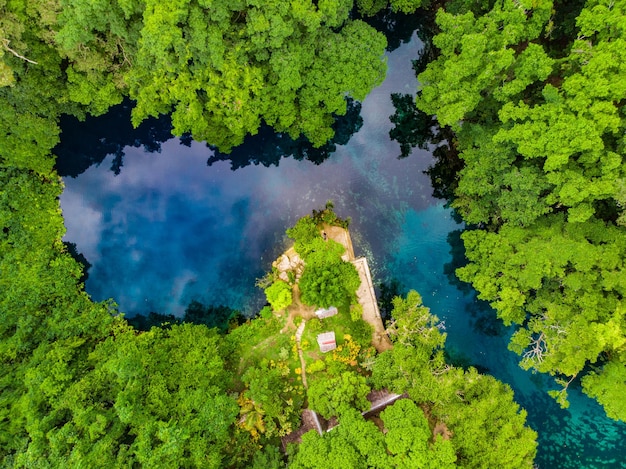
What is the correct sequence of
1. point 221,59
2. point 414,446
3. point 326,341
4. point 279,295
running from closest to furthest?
point 414,446 → point 221,59 → point 279,295 → point 326,341

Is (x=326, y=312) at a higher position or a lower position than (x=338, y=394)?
higher

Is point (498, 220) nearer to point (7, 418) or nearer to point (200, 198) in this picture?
point (200, 198)

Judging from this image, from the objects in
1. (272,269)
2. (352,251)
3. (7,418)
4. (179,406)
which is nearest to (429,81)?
(352,251)

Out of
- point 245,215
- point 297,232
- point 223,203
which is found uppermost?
point 223,203

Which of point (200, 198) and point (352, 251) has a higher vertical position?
point (200, 198)

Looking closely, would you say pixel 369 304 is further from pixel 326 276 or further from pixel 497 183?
pixel 497 183

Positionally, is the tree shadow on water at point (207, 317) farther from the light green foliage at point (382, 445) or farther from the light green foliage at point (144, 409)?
the light green foliage at point (382, 445)

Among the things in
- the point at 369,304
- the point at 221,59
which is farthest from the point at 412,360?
the point at 221,59

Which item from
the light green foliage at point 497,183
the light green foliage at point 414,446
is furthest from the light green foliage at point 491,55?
the light green foliage at point 414,446
